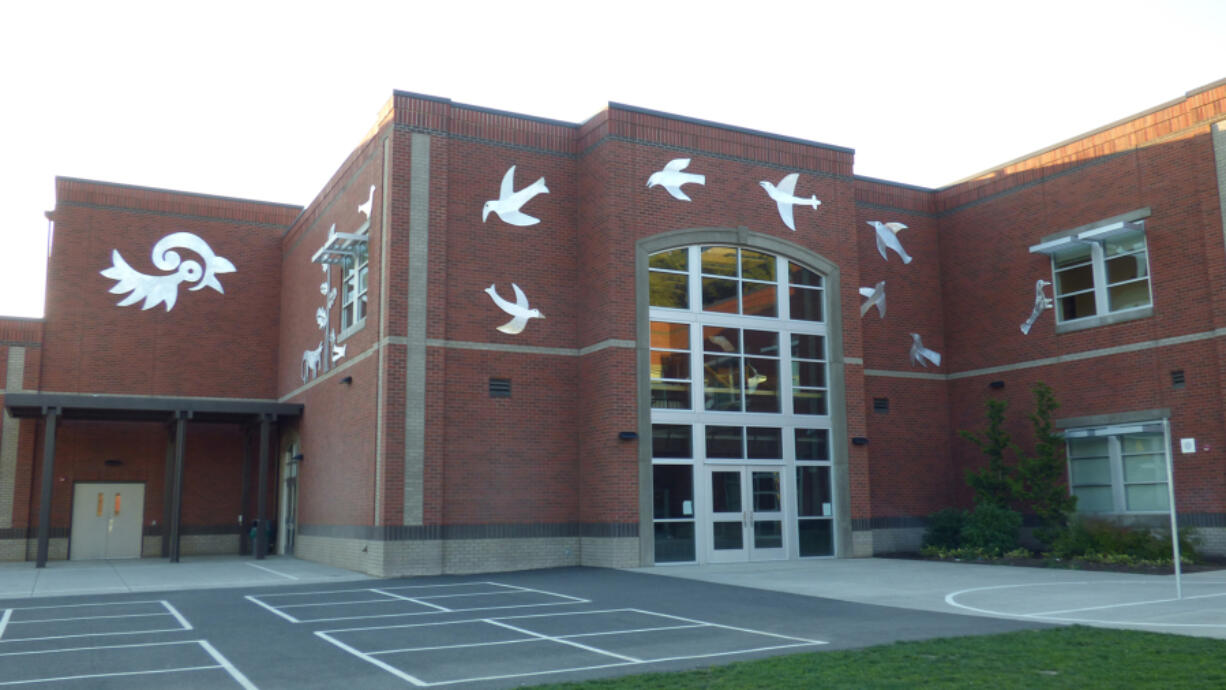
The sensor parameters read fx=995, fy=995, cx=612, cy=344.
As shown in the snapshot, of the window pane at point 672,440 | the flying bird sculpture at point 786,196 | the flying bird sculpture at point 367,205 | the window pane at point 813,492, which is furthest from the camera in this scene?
the flying bird sculpture at point 786,196

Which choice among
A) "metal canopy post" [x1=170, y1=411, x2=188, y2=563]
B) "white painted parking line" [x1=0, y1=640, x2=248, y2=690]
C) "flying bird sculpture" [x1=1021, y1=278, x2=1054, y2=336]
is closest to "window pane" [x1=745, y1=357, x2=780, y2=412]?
"flying bird sculpture" [x1=1021, y1=278, x2=1054, y2=336]

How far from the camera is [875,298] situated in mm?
27469

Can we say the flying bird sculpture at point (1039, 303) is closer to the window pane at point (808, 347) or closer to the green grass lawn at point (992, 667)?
the window pane at point (808, 347)

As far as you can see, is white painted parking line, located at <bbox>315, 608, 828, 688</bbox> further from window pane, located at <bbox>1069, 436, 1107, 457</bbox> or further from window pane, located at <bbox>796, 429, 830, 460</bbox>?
window pane, located at <bbox>1069, 436, 1107, 457</bbox>

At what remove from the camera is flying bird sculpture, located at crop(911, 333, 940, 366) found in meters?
27.8

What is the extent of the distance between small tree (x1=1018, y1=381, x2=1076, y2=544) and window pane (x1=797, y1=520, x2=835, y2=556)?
461 cm

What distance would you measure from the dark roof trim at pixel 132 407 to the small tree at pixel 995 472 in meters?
18.5

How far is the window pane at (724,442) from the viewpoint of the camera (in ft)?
74.8

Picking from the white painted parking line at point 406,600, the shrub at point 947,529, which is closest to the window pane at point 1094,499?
the shrub at point 947,529

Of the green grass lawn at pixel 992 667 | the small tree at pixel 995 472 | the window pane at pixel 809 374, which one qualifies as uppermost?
the window pane at pixel 809 374

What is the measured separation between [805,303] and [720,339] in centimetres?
284

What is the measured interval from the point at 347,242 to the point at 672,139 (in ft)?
26.4

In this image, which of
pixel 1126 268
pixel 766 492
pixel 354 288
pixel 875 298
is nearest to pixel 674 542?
pixel 766 492

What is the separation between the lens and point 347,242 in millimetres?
23500
